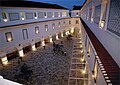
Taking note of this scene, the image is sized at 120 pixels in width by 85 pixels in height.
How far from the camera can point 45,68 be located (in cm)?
1391

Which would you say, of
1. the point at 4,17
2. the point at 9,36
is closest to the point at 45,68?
the point at 9,36

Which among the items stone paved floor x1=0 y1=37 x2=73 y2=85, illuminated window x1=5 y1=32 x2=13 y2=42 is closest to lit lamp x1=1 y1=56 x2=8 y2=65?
stone paved floor x1=0 y1=37 x2=73 y2=85

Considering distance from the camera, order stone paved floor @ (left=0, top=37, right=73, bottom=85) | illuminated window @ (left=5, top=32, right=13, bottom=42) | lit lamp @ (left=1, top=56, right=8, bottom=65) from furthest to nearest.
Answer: illuminated window @ (left=5, top=32, right=13, bottom=42) → lit lamp @ (left=1, top=56, right=8, bottom=65) → stone paved floor @ (left=0, top=37, right=73, bottom=85)

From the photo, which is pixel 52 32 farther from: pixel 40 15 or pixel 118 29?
pixel 118 29

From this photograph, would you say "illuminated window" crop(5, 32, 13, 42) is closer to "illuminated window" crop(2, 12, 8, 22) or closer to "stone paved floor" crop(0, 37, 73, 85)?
"illuminated window" crop(2, 12, 8, 22)

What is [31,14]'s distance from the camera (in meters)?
20.7

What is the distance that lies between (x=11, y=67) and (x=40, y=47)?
8583 millimetres

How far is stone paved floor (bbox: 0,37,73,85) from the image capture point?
37.6ft

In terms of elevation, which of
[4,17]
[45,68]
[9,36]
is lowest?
[45,68]

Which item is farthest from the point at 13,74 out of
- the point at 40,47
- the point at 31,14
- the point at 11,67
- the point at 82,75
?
the point at 31,14

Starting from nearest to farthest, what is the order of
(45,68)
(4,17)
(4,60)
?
(45,68) → (4,60) → (4,17)

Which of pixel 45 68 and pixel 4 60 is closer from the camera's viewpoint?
pixel 45 68

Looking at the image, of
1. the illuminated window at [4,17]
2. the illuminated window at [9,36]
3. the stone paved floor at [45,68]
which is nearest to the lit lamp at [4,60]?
the stone paved floor at [45,68]

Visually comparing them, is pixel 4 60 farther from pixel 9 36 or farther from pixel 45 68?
pixel 45 68
